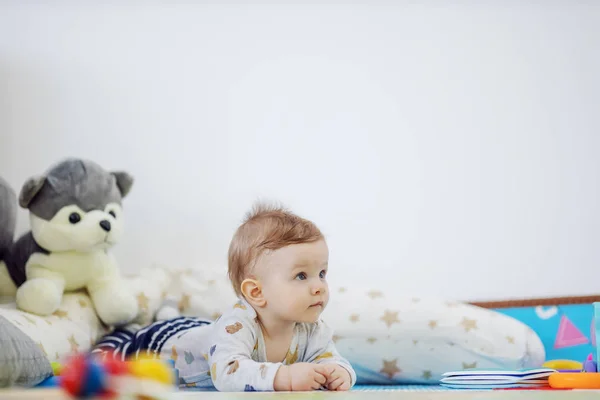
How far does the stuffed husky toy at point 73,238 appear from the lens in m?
1.54

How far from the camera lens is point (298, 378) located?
36.4 inches

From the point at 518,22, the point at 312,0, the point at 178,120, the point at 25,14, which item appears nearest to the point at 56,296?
the point at 178,120

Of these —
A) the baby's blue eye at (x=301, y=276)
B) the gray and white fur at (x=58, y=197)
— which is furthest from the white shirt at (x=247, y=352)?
the gray and white fur at (x=58, y=197)

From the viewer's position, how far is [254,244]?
107 cm

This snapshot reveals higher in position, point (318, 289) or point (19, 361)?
point (318, 289)

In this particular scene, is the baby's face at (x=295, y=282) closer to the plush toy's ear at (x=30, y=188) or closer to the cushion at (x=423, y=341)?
the cushion at (x=423, y=341)

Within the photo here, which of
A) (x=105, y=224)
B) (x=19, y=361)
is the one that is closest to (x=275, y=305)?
(x=19, y=361)

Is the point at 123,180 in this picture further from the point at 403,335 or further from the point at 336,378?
the point at 336,378

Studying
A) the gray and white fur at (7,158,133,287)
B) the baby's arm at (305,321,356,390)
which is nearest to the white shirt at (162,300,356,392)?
the baby's arm at (305,321,356,390)

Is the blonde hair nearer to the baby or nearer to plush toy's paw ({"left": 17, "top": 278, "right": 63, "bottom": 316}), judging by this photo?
the baby

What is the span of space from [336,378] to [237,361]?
146mm

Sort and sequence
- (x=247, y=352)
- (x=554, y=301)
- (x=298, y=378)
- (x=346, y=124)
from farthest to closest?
(x=346, y=124)
(x=554, y=301)
(x=247, y=352)
(x=298, y=378)

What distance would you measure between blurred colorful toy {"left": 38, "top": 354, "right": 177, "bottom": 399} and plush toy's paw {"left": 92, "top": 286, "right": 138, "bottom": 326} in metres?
1.05

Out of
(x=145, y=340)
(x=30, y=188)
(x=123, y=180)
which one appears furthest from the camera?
(x=123, y=180)
